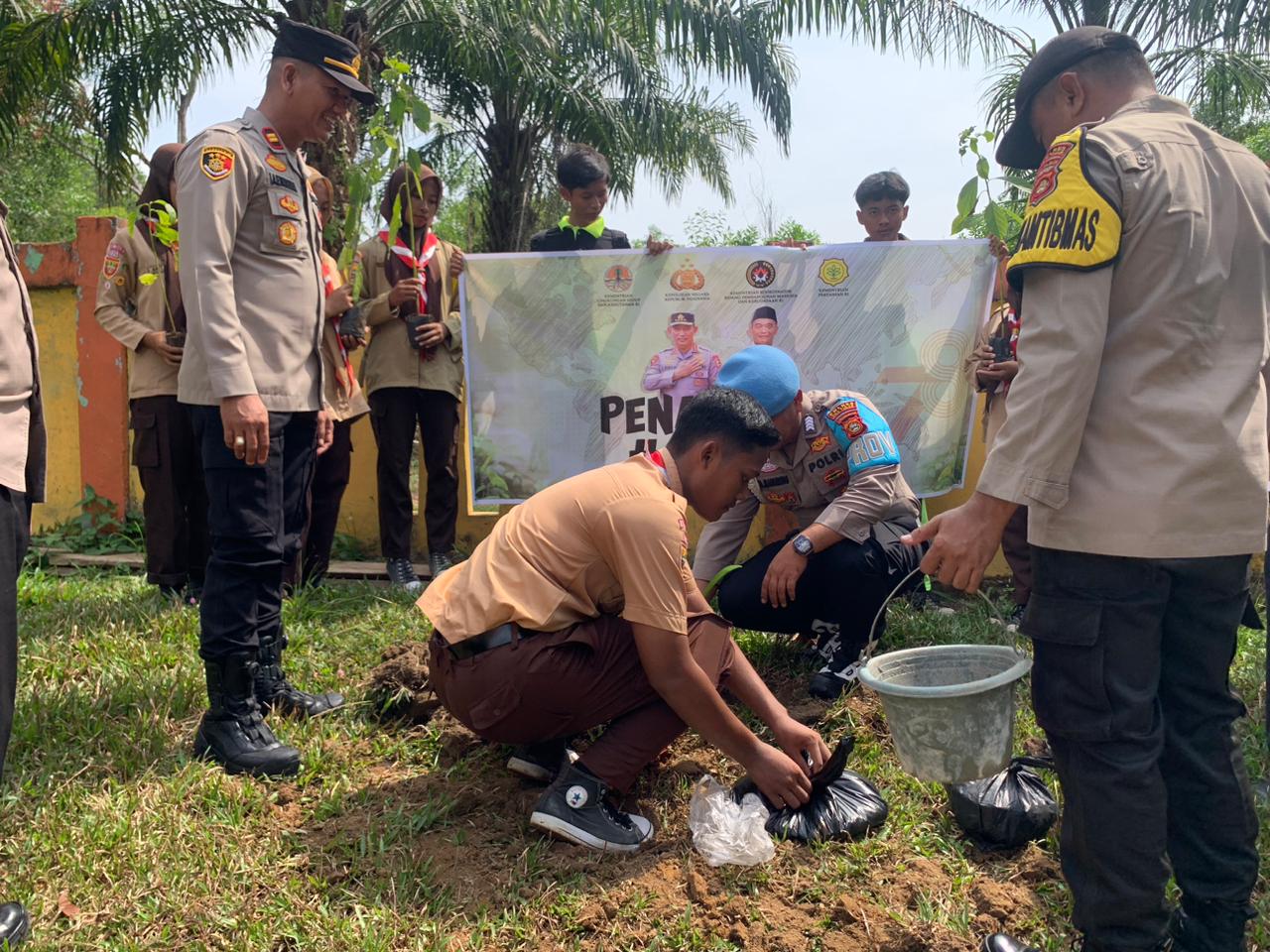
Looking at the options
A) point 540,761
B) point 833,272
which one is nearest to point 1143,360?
point 540,761

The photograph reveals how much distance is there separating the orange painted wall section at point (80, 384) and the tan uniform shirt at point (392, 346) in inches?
40.5

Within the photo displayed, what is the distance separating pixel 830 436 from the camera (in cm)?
354

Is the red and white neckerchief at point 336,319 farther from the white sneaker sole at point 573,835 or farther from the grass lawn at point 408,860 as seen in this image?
the white sneaker sole at point 573,835

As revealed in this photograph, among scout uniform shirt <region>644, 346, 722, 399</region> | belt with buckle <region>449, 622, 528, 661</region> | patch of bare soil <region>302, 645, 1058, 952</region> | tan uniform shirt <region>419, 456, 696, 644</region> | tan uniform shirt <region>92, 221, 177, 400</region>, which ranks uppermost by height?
tan uniform shirt <region>92, 221, 177, 400</region>

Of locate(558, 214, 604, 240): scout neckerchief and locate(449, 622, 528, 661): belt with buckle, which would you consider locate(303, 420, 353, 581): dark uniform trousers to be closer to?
locate(558, 214, 604, 240): scout neckerchief

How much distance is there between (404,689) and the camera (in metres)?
3.34

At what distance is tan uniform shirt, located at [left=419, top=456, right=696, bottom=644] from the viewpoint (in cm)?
246

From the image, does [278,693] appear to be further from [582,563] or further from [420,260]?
[420,260]

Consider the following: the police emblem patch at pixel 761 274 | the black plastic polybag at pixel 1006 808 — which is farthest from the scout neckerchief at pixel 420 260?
the black plastic polybag at pixel 1006 808

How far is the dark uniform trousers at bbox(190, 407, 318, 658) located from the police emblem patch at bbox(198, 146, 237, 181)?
653mm

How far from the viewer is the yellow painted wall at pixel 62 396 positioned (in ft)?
19.8

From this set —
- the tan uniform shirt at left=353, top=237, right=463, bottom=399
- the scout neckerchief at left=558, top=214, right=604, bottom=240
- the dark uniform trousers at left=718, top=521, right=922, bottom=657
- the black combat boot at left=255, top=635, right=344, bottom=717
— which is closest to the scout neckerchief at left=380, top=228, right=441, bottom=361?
the tan uniform shirt at left=353, top=237, right=463, bottom=399

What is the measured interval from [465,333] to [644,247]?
100 cm

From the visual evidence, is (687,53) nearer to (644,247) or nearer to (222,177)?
(644,247)
